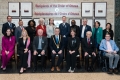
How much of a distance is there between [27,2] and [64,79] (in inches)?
151

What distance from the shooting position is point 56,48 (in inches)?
276

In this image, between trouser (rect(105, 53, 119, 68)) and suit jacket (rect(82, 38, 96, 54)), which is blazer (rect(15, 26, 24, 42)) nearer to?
suit jacket (rect(82, 38, 96, 54))

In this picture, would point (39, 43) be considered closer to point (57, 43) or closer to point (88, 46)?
point (57, 43)

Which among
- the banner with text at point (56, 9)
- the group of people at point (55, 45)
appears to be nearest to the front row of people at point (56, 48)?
the group of people at point (55, 45)

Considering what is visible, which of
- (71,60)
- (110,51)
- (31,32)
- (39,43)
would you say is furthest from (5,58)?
(110,51)

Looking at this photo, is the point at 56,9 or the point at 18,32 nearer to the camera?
the point at 18,32

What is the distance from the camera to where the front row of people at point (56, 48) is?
6750 millimetres

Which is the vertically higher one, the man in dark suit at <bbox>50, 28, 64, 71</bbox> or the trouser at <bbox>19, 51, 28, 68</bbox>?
the man in dark suit at <bbox>50, 28, 64, 71</bbox>

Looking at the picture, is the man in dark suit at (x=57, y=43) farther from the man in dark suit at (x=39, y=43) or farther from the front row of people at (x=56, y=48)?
the man in dark suit at (x=39, y=43)

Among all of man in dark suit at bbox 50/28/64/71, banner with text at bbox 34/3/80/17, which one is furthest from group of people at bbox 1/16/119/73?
banner with text at bbox 34/3/80/17

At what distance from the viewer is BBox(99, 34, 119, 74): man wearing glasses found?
6.55 m

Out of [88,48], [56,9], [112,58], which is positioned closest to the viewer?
[112,58]

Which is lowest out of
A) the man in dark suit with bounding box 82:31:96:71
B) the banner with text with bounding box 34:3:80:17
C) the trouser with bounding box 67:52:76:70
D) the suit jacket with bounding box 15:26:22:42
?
the trouser with bounding box 67:52:76:70

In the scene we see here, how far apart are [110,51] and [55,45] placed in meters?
1.64
